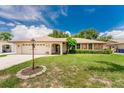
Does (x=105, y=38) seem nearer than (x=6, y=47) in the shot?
No

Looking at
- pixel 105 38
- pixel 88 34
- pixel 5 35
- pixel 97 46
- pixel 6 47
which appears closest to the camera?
pixel 97 46

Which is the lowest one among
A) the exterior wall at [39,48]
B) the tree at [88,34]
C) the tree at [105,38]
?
the exterior wall at [39,48]

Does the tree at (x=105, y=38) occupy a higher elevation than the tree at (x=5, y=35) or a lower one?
lower

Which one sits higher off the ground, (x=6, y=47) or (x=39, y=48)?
(x=6, y=47)

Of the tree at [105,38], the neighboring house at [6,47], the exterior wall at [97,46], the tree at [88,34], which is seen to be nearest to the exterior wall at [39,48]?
the exterior wall at [97,46]

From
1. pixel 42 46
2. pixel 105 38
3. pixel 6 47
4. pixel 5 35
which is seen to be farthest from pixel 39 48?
pixel 5 35

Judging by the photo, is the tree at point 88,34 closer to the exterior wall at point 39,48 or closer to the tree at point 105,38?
the tree at point 105,38

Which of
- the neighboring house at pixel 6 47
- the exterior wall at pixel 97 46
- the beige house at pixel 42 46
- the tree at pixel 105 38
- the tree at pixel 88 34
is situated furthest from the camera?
the tree at pixel 88 34

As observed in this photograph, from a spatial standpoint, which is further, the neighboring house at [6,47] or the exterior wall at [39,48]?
the neighboring house at [6,47]

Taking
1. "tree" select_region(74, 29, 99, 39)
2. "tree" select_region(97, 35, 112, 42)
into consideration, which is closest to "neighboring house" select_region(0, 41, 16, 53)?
"tree" select_region(74, 29, 99, 39)

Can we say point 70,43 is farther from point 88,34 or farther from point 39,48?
point 88,34

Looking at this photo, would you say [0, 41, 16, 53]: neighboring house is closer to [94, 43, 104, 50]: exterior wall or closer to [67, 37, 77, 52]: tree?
[67, 37, 77, 52]: tree
